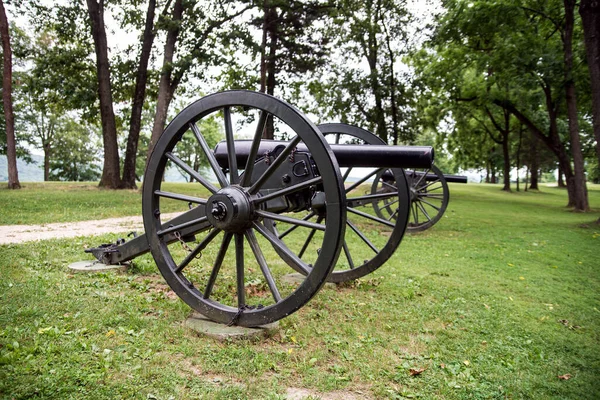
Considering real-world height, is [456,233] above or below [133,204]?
below

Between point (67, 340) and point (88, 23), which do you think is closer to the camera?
point (67, 340)

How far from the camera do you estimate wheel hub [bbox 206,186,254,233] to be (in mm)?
3174

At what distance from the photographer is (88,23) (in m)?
16.7

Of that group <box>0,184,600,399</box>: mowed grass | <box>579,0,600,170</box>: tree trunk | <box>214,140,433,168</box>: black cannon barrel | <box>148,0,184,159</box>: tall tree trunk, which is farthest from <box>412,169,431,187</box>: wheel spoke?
<box>148,0,184,159</box>: tall tree trunk

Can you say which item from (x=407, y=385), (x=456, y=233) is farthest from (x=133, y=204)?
(x=407, y=385)

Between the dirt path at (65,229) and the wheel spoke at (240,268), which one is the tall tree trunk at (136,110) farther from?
the wheel spoke at (240,268)

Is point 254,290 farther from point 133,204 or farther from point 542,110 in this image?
point 542,110

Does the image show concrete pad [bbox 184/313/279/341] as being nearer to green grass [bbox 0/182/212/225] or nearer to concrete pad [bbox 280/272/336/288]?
concrete pad [bbox 280/272/336/288]

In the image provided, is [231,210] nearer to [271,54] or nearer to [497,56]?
[271,54]

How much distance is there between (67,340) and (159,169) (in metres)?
1.50

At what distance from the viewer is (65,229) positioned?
818 centimetres

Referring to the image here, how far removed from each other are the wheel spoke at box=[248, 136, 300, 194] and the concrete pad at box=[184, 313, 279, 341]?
1104mm

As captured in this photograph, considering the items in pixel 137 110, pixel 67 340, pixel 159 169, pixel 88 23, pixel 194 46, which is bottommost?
pixel 67 340

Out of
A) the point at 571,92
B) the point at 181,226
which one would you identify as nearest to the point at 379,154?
the point at 181,226
